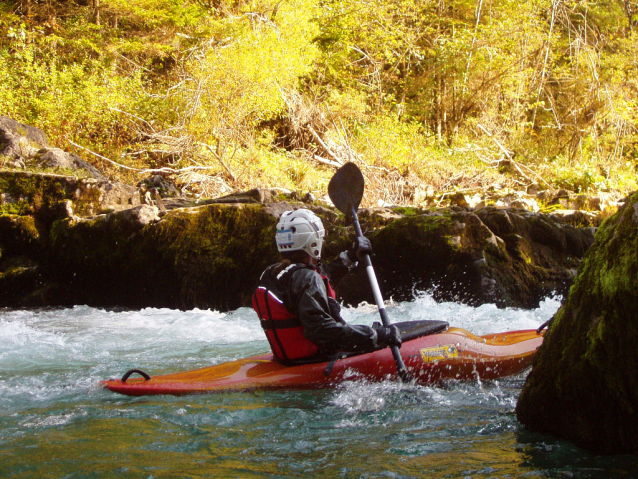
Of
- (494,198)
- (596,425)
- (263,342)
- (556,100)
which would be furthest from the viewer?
(556,100)

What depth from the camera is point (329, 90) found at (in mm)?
13766

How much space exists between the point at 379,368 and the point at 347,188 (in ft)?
5.72

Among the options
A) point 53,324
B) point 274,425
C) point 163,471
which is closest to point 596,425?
point 274,425

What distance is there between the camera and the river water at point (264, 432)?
79.9 inches

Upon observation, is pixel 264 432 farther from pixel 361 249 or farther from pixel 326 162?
pixel 326 162

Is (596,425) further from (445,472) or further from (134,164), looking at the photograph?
(134,164)

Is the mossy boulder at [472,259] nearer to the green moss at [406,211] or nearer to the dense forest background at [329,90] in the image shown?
the green moss at [406,211]

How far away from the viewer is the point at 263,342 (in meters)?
4.90

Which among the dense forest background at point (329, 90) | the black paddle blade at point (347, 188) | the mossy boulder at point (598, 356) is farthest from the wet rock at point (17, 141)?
the mossy boulder at point (598, 356)

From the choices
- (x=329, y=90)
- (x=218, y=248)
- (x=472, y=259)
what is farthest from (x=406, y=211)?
(x=329, y=90)

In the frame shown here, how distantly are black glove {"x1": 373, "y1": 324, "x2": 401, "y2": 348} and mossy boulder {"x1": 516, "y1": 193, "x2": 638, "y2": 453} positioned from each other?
946 millimetres

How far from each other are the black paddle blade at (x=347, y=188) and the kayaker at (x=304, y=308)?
1.34 m

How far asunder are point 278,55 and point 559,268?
7.33m

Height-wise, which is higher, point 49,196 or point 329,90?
point 329,90
